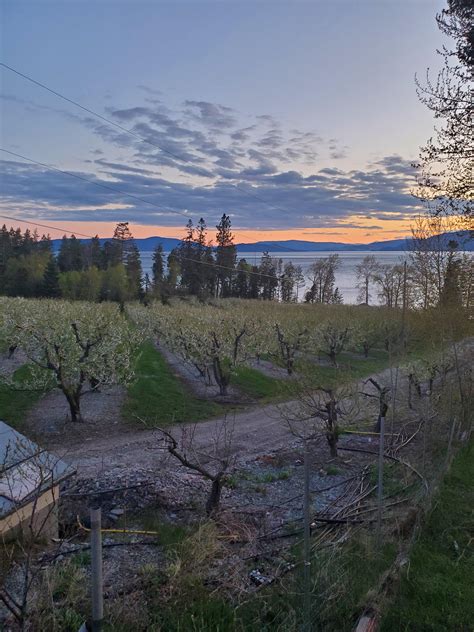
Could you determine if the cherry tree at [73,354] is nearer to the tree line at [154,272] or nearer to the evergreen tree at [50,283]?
the tree line at [154,272]

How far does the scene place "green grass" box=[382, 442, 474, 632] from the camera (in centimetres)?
501

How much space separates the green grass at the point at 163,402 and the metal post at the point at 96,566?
37.6ft

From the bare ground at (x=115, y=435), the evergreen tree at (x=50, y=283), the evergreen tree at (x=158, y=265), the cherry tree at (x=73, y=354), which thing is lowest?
the bare ground at (x=115, y=435)

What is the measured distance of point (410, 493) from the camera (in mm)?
8242

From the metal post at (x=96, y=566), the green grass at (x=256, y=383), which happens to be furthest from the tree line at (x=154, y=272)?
the metal post at (x=96, y=566)

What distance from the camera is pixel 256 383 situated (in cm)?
2278

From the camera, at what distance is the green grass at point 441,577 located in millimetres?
5012

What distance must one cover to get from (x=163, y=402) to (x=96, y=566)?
48.5 ft

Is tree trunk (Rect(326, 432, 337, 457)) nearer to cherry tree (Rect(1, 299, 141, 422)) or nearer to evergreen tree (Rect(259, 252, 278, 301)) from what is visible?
cherry tree (Rect(1, 299, 141, 422))

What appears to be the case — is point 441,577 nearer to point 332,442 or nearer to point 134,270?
point 332,442

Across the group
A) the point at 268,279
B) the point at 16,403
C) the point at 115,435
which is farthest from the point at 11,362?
the point at 268,279

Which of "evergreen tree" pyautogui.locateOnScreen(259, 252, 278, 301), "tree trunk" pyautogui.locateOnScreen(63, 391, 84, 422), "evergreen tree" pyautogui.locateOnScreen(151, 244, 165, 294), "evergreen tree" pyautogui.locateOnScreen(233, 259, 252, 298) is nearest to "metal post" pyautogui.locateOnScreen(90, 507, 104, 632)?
"tree trunk" pyautogui.locateOnScreen(63, 391, 84, 422)

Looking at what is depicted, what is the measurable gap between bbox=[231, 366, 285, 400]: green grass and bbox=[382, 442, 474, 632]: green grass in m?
12.5

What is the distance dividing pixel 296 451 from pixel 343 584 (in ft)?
29.0
